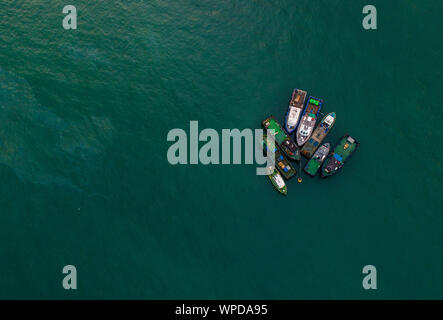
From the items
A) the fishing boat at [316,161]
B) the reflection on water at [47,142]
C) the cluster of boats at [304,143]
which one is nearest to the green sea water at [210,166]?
the reflection on water at [47,142]

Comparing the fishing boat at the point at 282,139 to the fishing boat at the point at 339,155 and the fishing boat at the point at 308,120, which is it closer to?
the fishing boat at the point at 308,120

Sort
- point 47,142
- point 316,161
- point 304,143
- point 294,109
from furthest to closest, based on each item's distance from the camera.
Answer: point 47,142 → point 294,109 → point 304,143 → point 316,161

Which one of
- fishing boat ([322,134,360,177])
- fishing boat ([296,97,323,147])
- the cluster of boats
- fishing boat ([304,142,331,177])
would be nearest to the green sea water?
fishing boat ([322,134,360,177])

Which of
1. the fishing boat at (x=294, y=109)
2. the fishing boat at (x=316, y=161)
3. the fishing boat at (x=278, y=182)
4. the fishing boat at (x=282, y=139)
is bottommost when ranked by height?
the fishing boat at (x=278, y=182)

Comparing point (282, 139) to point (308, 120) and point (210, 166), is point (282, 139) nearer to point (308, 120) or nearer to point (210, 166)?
point (308, 120)

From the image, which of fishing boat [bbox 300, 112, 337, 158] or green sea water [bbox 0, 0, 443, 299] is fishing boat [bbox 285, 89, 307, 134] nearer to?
green sea water [bbox 0, 0, 443, 299]

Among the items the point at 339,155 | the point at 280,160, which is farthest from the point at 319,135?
the point at 280,160

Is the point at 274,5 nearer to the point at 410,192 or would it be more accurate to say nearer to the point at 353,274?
the point at 410,192
